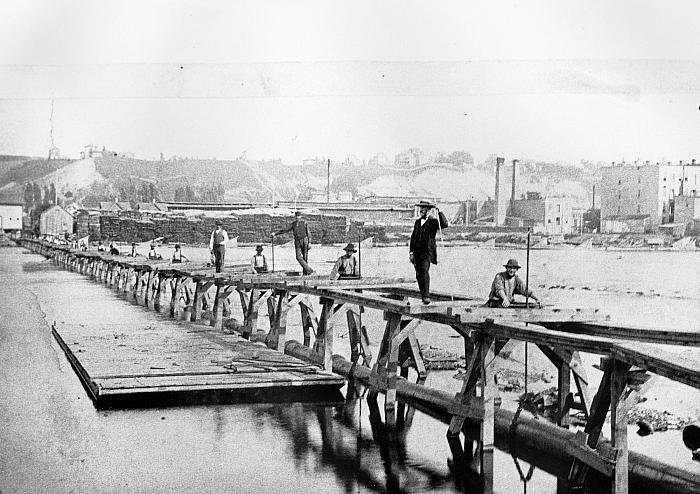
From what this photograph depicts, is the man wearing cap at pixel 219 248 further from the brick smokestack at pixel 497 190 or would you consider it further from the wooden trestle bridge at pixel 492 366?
the brick smokestack at pixel 497 190

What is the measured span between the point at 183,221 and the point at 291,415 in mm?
17822

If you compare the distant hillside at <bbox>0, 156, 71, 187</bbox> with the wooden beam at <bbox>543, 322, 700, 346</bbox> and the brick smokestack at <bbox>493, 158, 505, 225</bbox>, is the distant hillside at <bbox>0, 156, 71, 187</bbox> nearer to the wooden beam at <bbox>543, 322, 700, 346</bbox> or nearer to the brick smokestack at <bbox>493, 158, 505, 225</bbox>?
the brick smokestack at <bbox>493, 158, 505, 225</bbox>

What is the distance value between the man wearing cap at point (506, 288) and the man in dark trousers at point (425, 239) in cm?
73

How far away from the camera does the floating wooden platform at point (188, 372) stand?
1021cm

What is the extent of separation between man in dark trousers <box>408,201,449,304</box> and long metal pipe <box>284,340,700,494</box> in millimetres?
1258

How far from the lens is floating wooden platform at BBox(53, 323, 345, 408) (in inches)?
402

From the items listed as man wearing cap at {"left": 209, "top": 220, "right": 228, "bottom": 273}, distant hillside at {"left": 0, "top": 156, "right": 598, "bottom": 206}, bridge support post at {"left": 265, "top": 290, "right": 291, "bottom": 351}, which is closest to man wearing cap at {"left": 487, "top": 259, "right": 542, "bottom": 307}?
bridge support post at {"left": 265, "top": 290, "right": 291, "bottom": 351}

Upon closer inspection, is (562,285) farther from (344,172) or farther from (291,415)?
(291,415)

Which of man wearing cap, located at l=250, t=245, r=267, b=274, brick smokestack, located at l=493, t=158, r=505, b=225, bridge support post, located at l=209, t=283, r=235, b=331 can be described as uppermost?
brick smokestack, located at l=493, t=158, r=505, b=225

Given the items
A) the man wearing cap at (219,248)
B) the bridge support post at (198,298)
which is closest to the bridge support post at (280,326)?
the man wearing cap at (219,248)

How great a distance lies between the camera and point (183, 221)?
26.8 m

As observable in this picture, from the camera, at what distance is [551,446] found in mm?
7555

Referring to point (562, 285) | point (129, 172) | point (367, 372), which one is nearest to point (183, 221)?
point (129, 172)

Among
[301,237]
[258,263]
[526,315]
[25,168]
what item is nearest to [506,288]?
[526,315]
